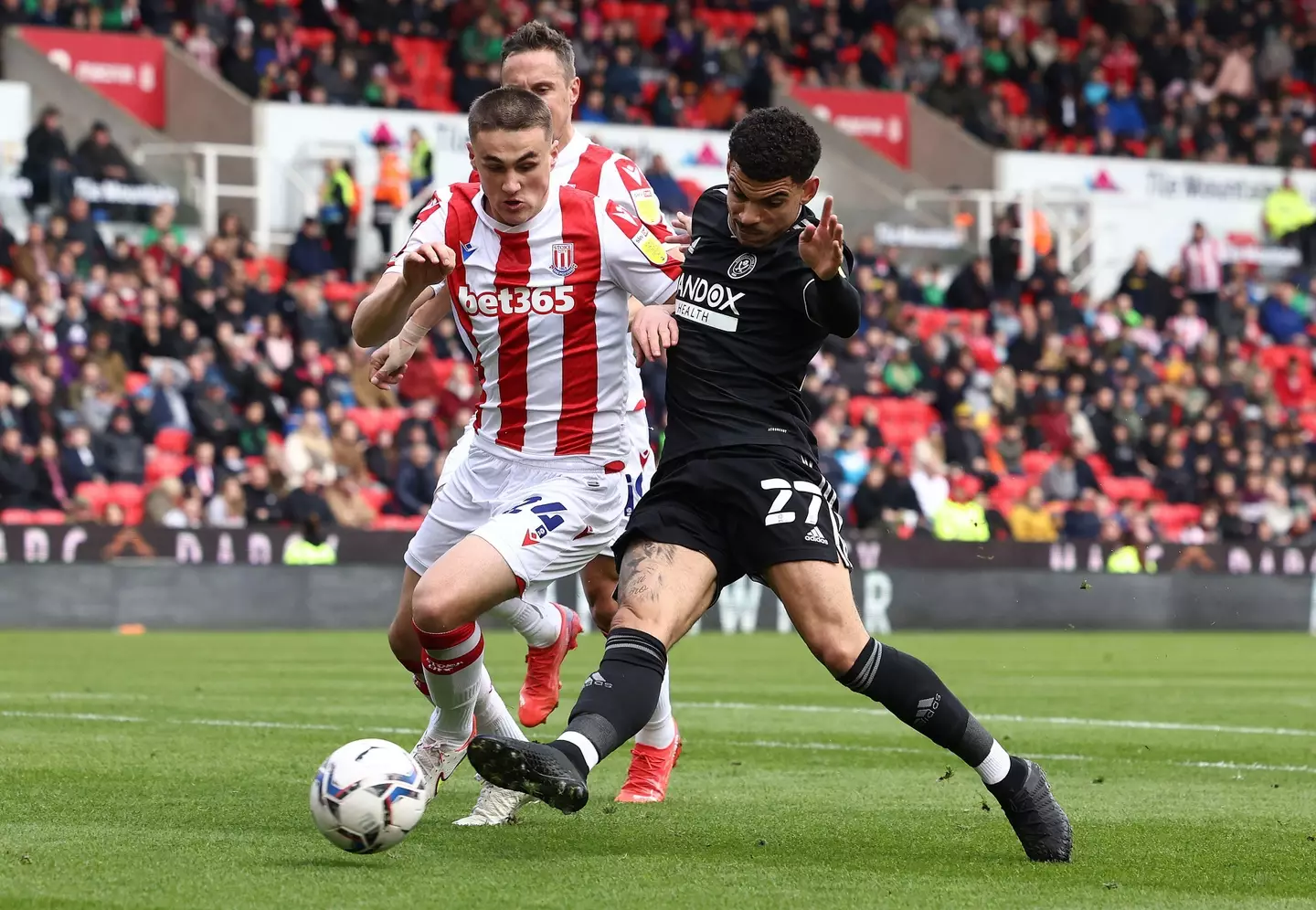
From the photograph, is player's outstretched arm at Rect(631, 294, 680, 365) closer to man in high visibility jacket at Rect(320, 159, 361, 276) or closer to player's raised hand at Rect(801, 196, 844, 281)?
player's raised hand at Rect(801, 196, 844, 281)

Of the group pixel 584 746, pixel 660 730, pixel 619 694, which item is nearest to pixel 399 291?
pixel 619 694

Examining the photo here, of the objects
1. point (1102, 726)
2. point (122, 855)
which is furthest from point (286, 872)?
point (1102, 726)

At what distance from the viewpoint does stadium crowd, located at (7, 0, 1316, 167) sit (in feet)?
88.9

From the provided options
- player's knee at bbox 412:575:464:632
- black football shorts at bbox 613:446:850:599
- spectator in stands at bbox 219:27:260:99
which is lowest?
player's knee at bbox 412:575:464:632

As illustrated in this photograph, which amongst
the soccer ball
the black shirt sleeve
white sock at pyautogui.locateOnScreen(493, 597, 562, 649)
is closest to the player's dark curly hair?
the black shirt sleeve

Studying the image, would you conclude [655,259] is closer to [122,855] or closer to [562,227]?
[562,227]

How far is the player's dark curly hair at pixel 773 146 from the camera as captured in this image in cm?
621

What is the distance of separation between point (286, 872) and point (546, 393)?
1910mm

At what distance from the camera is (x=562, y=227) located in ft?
22.3

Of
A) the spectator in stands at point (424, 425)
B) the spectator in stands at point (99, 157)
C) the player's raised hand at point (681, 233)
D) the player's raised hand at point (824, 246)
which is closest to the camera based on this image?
the player's raised hand at point (824, 246)

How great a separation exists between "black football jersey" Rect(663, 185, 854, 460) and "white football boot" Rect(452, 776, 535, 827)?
4.12 feet

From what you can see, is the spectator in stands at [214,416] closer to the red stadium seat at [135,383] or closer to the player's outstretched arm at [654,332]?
the red stadium seat at [135,383]

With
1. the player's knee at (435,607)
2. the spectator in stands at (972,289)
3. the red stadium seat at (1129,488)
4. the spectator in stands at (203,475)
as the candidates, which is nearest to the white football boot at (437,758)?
the player's knee at (435,607)

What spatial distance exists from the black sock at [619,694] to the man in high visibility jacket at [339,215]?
19235 mm
